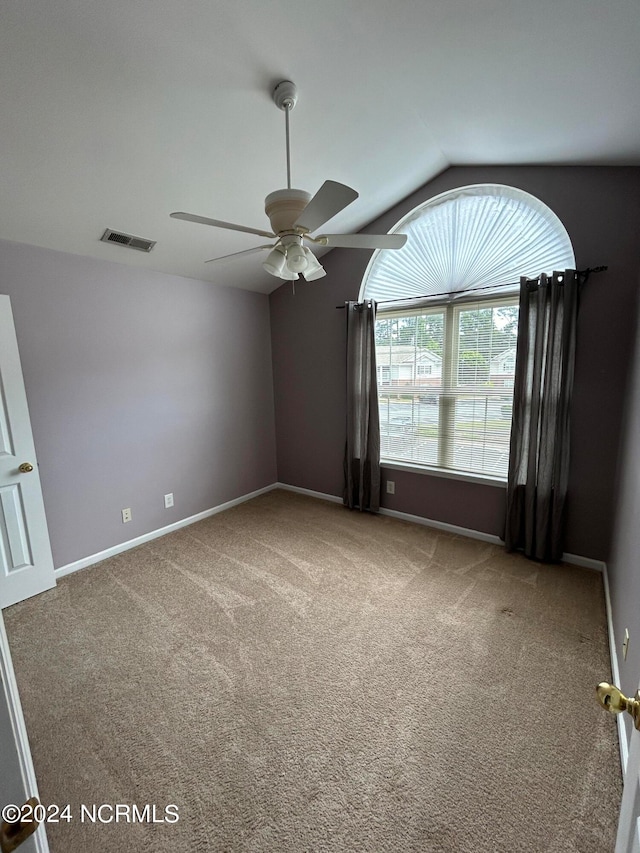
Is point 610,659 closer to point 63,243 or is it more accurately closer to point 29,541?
point 29,541

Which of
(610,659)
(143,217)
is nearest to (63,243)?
(143,217)

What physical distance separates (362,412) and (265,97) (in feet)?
7.80

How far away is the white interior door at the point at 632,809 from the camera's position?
2.13ft

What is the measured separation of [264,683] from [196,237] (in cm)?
Answer: 296

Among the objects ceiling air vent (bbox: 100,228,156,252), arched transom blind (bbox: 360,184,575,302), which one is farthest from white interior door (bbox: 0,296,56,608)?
arched transom blind (bbox: 360,184,575,302)

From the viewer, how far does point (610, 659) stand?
1.82 m

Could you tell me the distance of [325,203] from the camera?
1389 millimetres

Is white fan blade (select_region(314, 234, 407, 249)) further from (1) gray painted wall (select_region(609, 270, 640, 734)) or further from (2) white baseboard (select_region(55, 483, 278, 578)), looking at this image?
(2) white baseboard (select_region(55, 483, 278, 578))

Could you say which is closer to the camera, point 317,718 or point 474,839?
point 474,839

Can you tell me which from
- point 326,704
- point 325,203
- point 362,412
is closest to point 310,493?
point 362,412

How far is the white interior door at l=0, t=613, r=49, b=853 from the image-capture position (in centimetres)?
56

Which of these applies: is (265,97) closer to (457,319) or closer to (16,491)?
(457,319)

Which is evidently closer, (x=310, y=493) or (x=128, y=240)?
(x=128, y=240)

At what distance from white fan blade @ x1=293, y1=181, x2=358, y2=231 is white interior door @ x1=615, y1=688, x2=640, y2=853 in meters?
1.65
